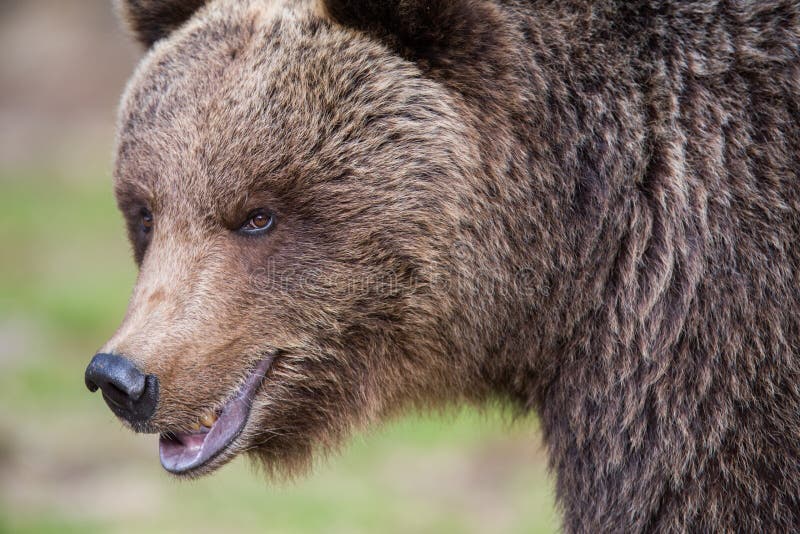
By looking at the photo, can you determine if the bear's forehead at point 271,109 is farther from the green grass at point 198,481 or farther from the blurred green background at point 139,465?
the green grass at point 198,481

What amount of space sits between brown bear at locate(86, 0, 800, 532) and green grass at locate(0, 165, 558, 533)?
2787 millimetres

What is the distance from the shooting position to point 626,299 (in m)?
4.14

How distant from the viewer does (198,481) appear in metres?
9.27

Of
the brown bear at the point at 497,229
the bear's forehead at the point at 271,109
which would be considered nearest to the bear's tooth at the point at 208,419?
the brown bear at the point at 497,229

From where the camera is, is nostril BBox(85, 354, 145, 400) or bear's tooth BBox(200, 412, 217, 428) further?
bear's tooth BBox(200, 412, 217, 428)

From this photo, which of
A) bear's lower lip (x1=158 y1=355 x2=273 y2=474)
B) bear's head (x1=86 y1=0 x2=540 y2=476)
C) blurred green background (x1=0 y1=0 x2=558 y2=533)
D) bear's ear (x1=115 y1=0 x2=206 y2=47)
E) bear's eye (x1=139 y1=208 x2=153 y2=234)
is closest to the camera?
bear's head (x1=86 y1=0 x2=540 y2=476)

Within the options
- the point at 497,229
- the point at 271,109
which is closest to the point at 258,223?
the point at 271,109

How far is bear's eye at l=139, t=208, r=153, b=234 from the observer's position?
454 centimetres

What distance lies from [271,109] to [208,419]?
1.33m

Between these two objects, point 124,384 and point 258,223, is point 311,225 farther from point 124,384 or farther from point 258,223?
point 124,384

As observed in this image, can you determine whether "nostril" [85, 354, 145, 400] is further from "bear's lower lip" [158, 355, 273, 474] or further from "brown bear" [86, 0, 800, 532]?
"bear's lower lip" [158, 355, 273, 474]

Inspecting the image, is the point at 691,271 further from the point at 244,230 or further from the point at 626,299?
the point at 244,230

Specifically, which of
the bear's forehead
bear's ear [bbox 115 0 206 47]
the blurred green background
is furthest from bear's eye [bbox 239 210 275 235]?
bear's ear [bbox 115 0 206 47]

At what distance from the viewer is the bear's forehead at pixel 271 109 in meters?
4.16
